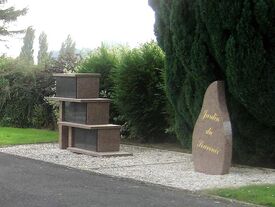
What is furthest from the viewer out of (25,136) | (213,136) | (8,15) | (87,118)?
(8,15)

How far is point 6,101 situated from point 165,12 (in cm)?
1129

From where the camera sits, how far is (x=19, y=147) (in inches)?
615

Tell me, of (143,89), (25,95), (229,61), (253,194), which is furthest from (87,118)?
(25,95)

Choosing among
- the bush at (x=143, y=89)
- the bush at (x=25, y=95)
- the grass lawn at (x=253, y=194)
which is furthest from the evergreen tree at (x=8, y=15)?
the grass lawn at (x=253, y=194)

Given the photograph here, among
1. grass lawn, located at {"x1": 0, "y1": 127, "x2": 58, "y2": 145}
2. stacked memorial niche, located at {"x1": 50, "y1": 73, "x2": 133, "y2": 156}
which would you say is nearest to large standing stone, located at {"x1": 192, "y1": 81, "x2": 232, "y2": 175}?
stacked memorial niche, located at {"x1": 50, "y1": 73, "x2": 133, "y2": 156}

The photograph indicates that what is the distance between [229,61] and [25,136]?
905 centimetres

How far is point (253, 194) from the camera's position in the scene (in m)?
8.93

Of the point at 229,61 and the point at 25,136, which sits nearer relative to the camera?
the point at 229,61

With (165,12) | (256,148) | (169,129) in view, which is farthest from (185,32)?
(169,129)

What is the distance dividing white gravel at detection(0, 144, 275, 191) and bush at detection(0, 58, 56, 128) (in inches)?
231

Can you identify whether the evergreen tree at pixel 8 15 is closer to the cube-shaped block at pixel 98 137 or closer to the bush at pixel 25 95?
the bush at pixel 25 95

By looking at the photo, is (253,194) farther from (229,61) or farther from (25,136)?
(25,136)

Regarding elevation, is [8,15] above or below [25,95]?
above

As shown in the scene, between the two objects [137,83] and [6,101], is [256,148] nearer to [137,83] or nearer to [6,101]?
[137,83]
